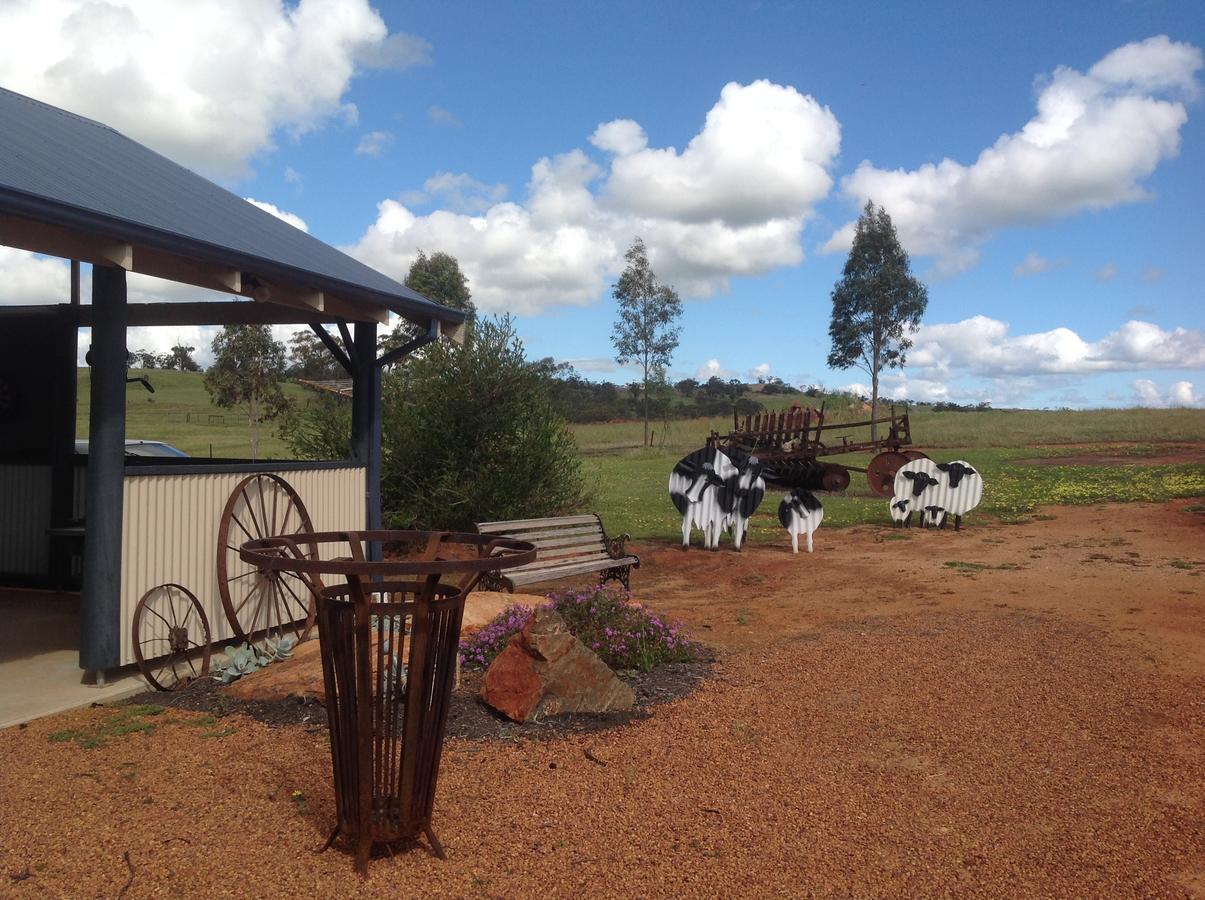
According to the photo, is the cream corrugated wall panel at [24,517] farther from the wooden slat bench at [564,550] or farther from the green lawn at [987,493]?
the green lawn at [987,493]

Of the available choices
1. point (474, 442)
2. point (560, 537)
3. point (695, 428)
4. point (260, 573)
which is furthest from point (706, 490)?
point (695, 428)

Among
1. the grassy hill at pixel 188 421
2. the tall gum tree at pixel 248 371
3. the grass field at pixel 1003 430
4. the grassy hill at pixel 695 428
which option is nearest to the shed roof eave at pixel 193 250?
the tall gum tree at pixel 248 371

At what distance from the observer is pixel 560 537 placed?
9250 millimetres

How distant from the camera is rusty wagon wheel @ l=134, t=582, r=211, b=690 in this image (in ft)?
19.7

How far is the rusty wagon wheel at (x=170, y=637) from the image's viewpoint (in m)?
6.02

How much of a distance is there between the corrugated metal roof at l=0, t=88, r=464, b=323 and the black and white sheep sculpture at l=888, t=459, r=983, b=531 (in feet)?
30.9

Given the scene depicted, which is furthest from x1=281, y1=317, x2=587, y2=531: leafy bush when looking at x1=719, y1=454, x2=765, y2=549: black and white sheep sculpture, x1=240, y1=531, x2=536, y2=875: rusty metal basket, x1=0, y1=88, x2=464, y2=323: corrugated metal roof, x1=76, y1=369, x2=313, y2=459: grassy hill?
x1=76, y1=369, x2=313, y2=459: grassy hill

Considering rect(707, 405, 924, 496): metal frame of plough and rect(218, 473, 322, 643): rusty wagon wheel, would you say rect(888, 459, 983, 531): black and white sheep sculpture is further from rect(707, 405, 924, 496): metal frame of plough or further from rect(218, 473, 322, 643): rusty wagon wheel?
rect(218, 473, 322, 643): rusty wagon wheel

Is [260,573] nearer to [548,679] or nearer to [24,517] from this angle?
[548,679]

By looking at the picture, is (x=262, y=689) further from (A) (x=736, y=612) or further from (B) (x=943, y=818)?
(A) (x=736, y=612)

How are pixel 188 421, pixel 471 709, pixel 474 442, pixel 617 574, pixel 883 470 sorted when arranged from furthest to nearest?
pixel 188 421 < pixel 883 470 < pixel 474 442 < pixel 617 574 < pixel 471 709

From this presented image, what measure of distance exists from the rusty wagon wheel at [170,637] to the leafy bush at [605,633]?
1.76m

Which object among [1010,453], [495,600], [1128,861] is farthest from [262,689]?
[1010,453]

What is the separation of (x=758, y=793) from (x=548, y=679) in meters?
1.51
